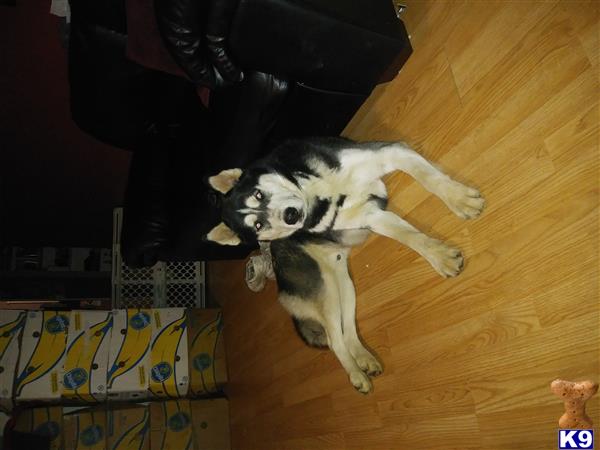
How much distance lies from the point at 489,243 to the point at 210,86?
1.65 metres

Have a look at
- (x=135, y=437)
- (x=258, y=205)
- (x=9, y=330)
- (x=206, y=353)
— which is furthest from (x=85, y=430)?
(x=258, y=205)

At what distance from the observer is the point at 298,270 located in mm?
2791

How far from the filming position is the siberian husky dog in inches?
91.5

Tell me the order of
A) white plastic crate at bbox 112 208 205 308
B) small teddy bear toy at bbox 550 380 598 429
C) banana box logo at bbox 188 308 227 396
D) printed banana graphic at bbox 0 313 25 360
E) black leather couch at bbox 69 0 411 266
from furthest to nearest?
Result: white plastic crate at bbox 112 208 205 308 → banana box logo at bbox 188 308 227 396 → printed banana graphic at bbox 0 313 25 360 → black leather couch at bbox 69 0 411 266 → small teddy bear toy at bbox 550 380 598 429

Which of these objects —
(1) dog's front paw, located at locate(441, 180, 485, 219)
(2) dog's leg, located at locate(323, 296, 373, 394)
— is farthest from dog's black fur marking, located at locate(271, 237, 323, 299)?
(1) dog's front paw, located at locate(441, 180, 485, 219)

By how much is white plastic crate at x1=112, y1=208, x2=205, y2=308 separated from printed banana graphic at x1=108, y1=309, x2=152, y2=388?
27 cm

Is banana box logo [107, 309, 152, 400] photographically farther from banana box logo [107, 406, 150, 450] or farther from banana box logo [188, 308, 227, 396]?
banana box logo [188, 308, 227, 396]

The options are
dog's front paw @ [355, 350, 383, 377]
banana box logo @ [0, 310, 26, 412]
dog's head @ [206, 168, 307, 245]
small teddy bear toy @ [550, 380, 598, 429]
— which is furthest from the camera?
banana box logo @ [0, 310, 26, 412]

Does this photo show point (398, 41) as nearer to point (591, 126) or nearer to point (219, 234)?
point (591, 126)

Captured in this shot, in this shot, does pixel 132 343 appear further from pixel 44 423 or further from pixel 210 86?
pixel 210 86

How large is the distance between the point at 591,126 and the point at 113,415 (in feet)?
14.8

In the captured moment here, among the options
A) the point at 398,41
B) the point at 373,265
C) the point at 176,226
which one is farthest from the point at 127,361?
the point at 398,41

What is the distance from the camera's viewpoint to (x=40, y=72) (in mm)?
3973

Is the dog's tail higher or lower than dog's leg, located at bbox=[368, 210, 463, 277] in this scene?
lower
